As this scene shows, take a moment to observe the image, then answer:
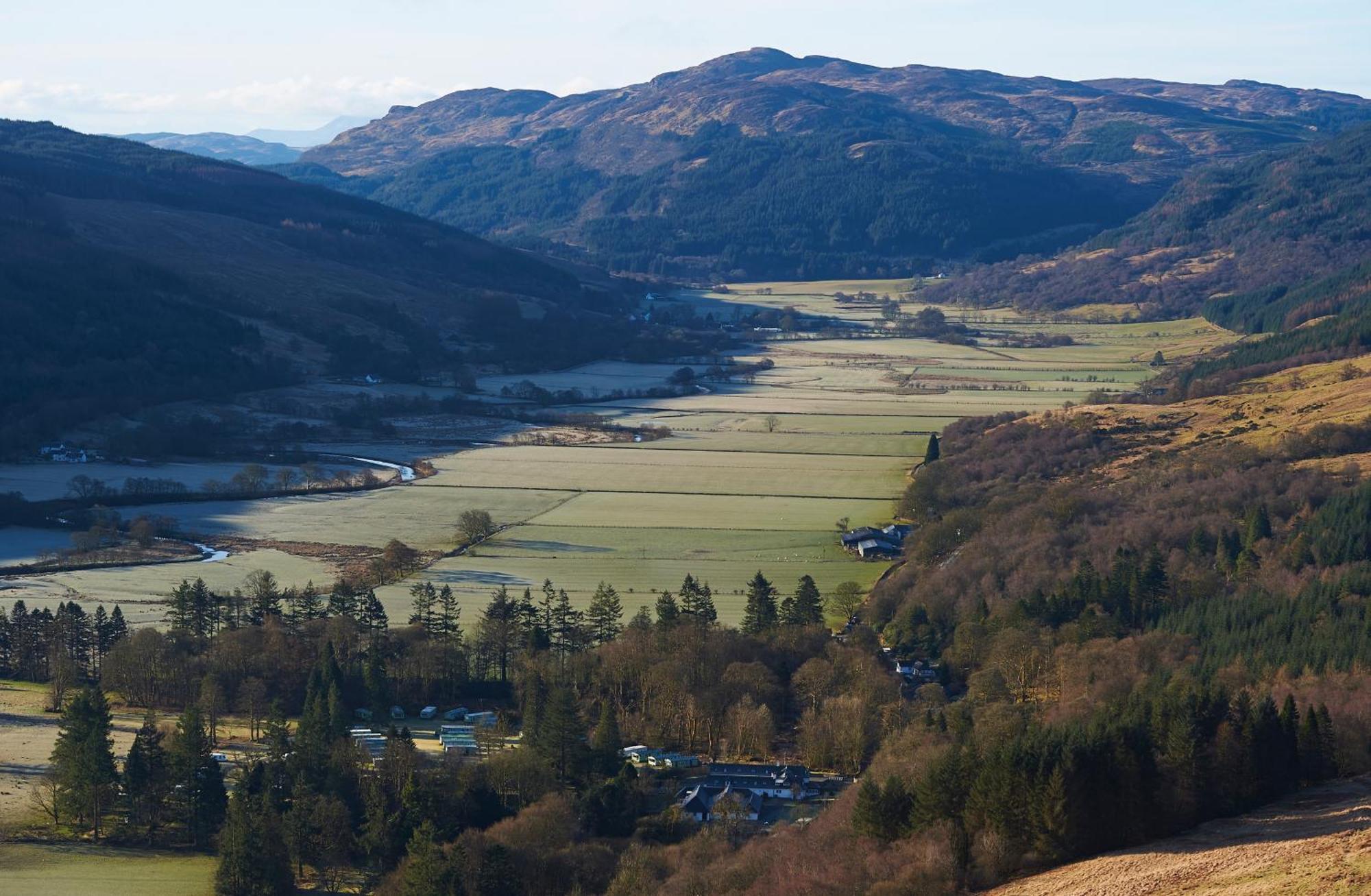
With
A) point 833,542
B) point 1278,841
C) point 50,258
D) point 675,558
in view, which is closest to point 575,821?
point 1278,841

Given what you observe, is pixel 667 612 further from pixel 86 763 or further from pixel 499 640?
pixel 86 763

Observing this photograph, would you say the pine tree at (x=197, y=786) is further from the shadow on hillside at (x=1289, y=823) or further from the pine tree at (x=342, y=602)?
the shadow on hillside at (x=1289, y=823)

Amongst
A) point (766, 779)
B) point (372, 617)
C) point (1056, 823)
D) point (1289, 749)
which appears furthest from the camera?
point (372, 617)

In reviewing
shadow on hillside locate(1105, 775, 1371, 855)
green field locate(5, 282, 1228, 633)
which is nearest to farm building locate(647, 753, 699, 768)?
green field locate(5, 282, 1228, 633)

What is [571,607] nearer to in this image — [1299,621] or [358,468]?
[1299,621]

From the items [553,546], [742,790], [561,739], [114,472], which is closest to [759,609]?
[561,739]

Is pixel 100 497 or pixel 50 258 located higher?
pixel 50 258
